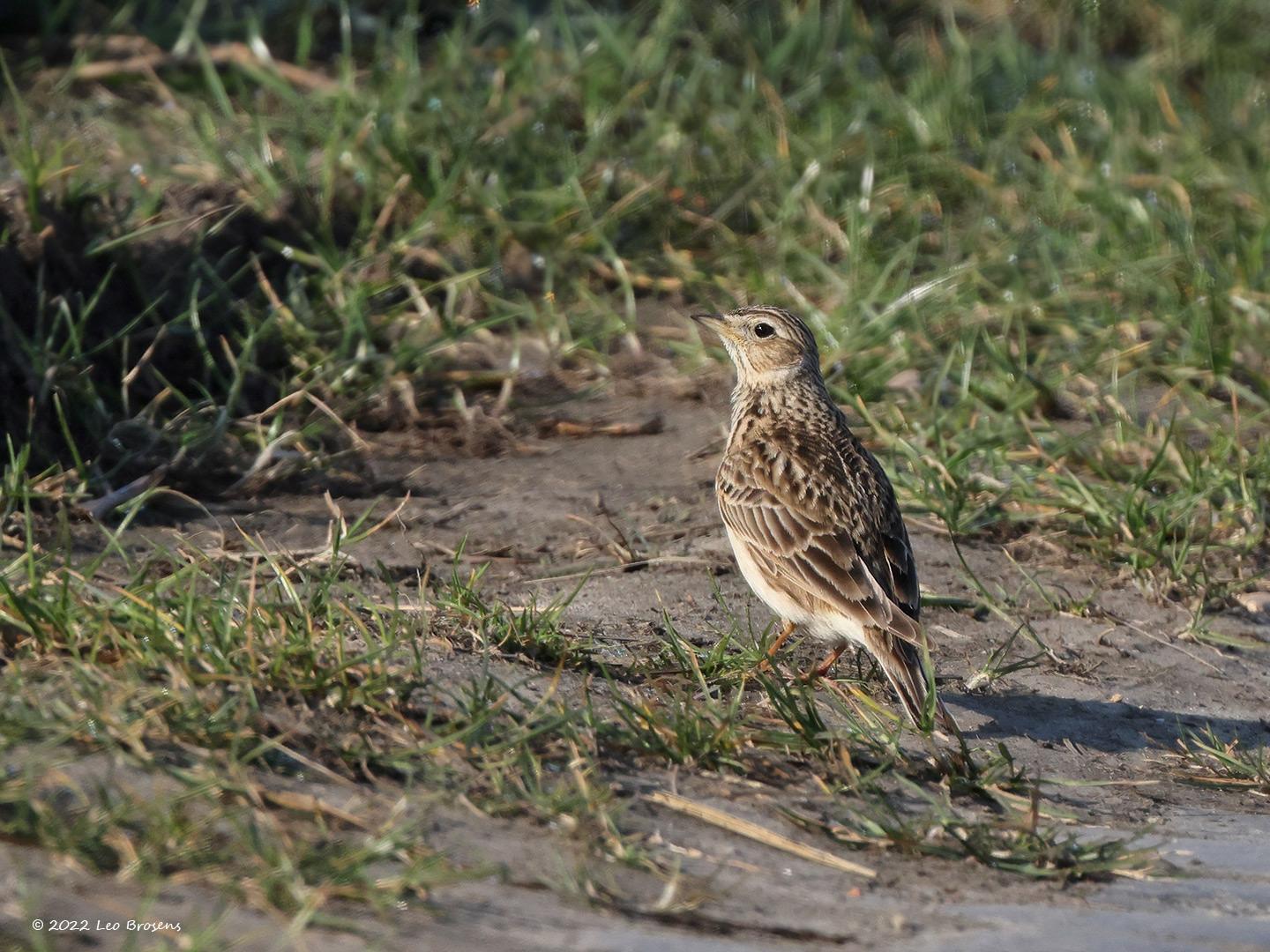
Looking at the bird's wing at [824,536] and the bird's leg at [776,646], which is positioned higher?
the bird's wing at [824,536]

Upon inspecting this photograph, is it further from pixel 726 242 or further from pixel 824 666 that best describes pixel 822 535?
pixel 726 242

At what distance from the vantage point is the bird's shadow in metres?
5.11

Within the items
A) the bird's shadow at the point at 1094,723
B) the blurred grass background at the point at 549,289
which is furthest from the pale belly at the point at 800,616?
the bird's shadow at the point at 1094,723

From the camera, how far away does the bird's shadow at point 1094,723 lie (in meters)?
5.11

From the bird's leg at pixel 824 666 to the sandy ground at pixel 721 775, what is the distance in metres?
0.34

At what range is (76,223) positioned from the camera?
6859 millimetres

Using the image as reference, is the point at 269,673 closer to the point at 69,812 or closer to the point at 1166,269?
the point at 69,812

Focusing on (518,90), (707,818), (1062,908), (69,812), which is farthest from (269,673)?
(518,90)

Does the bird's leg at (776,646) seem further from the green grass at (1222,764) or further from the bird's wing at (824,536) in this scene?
the green grass at (1222,764)

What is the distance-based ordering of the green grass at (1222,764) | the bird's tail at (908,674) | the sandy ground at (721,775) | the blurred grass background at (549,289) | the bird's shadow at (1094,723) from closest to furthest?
the sandy ground at (721,775)
the blurred grass background at (549,289)
the bird's tail at (908,674)
the green grass at (1222,764)
the bird's shadow at (1094,723)

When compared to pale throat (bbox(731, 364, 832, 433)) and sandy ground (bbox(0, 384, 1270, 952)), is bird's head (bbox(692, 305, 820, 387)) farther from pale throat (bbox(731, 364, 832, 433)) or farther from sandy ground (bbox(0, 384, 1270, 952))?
sandy ground (bbox(0, 384, 1270, 952))

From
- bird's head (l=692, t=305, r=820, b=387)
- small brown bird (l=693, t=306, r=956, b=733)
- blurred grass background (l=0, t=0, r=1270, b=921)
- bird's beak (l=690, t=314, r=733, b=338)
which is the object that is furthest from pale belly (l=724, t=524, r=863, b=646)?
bird's beak (l=690, t=314, r=733, b=338)

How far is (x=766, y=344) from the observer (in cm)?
631

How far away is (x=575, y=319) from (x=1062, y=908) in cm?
433
